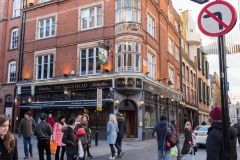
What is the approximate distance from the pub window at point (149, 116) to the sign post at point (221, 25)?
18.1 meters

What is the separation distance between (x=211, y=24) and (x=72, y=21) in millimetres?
20976

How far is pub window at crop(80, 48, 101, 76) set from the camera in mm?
21547

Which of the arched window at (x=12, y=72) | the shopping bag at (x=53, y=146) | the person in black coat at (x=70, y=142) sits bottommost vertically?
the shopping bag at (x=53, y=146)

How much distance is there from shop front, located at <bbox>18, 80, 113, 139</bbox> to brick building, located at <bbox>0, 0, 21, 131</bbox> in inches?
85.0

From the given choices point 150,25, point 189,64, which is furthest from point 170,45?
point 189,64

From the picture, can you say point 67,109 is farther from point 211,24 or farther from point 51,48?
point 211,24

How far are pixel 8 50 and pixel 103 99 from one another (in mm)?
13517

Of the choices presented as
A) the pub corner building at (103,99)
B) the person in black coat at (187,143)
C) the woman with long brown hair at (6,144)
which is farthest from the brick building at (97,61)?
the woman with long brown hair at (6,144)

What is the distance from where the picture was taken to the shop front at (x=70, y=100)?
2034cm

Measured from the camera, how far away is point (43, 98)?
23875mm

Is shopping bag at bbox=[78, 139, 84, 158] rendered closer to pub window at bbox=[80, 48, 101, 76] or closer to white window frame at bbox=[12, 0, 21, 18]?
pub window at bbox=[80, 48, 101, 76]

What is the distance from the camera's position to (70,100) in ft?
72.9

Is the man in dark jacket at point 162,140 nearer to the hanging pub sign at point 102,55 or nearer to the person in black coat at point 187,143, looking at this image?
the person in black coat at point 187,143

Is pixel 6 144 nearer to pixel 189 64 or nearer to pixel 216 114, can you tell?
pixel 216 114
